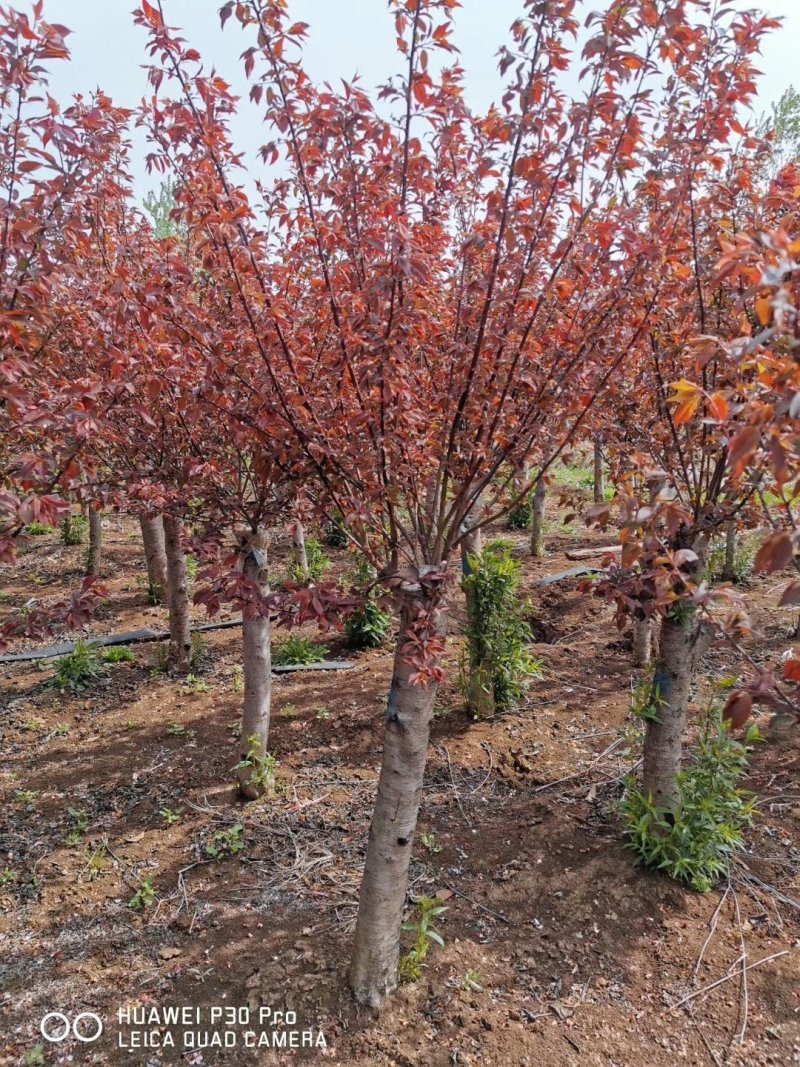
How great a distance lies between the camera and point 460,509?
8.42 feet

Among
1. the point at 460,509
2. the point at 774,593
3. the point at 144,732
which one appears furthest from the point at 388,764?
the point at 774,593

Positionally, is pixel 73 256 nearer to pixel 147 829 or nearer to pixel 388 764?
pixel 388 764

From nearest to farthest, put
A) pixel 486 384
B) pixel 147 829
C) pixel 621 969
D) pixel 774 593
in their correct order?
pixel 486 384
pixel 621 969
pixel 147 829
pixel 774 593

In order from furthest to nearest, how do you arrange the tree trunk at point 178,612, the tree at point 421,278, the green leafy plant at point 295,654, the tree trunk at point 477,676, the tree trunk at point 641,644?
the green leafy plant at point 295,654 < the tree trunk at point 178,612 < the tree trunk at point 641,644 < the tree trunk at point 477,676 < the tree at point 421,278

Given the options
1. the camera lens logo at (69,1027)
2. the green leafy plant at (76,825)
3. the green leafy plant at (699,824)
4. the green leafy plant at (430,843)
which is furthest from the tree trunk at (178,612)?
the green leafy plant at (699,824)

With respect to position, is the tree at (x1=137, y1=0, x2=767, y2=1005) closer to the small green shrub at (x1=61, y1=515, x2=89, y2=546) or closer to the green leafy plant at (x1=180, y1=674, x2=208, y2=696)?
the green leafy plant at (x1=180, y1=674, x2=208, y2=696)

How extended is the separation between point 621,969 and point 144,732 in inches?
152

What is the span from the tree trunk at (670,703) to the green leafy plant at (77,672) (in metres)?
5.04

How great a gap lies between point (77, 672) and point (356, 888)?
12.9 ft

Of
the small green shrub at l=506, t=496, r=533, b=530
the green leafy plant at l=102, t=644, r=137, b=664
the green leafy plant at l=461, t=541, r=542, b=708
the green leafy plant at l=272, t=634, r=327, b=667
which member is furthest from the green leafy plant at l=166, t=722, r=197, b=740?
the small green shrub at l=506, t=496, r=533, b=530

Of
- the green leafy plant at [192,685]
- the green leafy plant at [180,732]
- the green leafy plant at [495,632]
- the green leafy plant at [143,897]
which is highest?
the green leafy plant at [495,632]

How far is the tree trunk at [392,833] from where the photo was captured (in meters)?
2.57

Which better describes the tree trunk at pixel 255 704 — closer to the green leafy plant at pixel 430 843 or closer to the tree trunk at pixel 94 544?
the green leafy plant at pixel 430 843

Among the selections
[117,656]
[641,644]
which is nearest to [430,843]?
[641,644]
